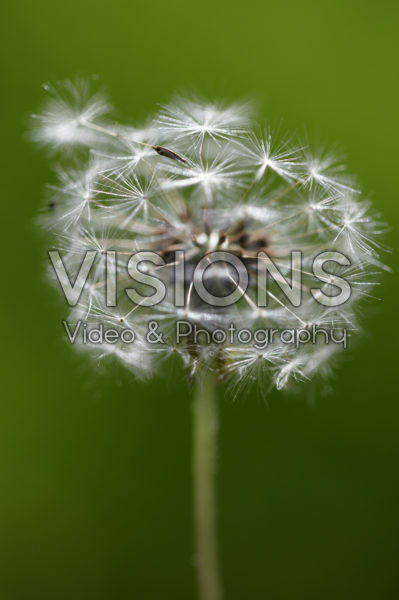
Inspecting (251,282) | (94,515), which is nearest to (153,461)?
(94,515)

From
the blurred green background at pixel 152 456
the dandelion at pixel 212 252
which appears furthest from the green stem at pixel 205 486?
the blurred green background at pixel 152 456

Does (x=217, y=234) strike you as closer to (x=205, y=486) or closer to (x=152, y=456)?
(x=205, y=486)

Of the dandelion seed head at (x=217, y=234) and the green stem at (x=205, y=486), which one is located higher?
the dandelion seed head at (x=217, y=234)

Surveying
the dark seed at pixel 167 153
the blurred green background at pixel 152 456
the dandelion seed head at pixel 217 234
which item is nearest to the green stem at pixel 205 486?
the dandelion seed head at pixel 217 234

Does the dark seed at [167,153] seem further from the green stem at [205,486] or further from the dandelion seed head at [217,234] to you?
the green stem at [205,486]

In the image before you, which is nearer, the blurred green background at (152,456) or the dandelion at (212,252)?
the dandelion at (212,252)
